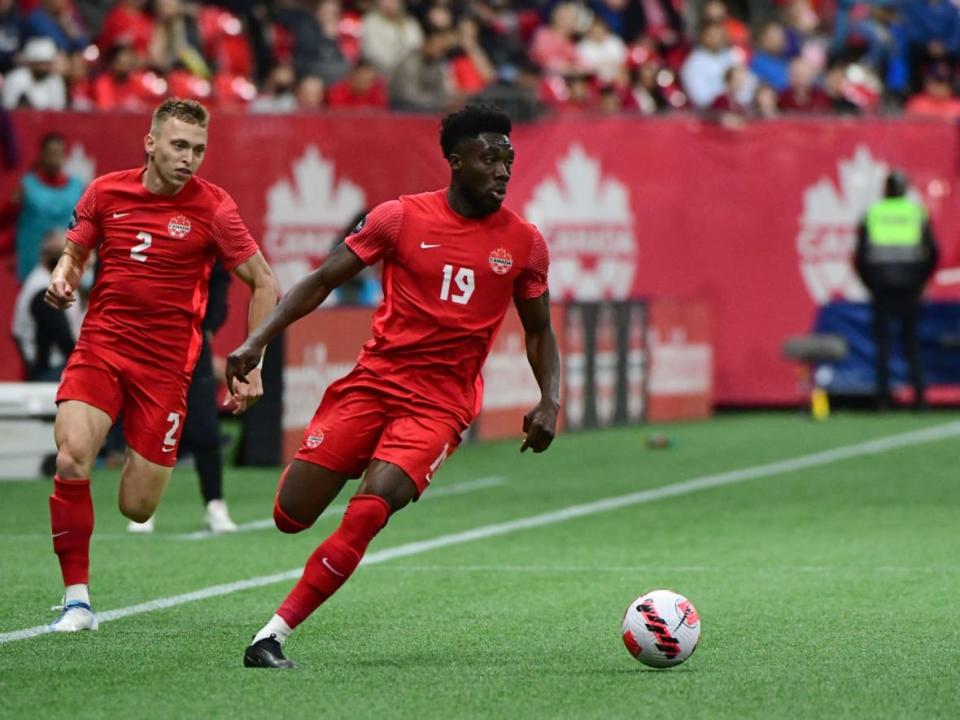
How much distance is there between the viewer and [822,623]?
344 inches

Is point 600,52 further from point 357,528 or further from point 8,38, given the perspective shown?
point 357,528

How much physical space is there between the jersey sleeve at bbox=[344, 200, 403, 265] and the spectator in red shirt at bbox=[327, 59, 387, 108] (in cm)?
1352

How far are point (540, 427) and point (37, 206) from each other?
12.0m

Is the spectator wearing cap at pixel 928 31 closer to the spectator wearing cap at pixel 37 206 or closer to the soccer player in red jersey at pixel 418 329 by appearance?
the spectator wearing cap at pixel 37 206

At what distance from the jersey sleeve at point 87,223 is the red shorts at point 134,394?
0.43 m

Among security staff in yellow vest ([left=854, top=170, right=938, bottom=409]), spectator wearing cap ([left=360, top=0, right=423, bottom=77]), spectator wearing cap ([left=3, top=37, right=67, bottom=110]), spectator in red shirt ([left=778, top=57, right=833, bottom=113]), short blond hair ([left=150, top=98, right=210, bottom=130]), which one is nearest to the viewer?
short blond hair ([left=150, top=98, right=210, bottom=130])

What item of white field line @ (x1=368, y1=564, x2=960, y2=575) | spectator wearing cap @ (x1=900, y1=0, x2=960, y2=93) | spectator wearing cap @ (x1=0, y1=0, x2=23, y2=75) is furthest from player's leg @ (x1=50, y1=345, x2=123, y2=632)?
spectator wearing cap @ (x1=900, y1=0, x2=960, y2=93)

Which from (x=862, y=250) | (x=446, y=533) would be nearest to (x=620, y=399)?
(x=862, y=250)

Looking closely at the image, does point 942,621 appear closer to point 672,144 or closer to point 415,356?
point 415,356

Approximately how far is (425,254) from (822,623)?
2.42 m

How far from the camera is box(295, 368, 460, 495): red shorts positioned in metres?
7.54

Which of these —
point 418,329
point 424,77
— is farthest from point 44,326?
point 418,329

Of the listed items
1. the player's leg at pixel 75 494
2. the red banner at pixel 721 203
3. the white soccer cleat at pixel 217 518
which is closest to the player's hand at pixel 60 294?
the player's leg at pixel 75 494

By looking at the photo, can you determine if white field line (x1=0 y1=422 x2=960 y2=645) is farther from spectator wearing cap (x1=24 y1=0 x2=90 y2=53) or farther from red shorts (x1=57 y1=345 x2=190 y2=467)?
spectator wearing cap (x1=24 y1=0 x2=90 y2=53)
